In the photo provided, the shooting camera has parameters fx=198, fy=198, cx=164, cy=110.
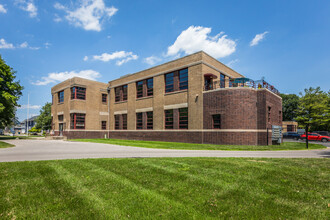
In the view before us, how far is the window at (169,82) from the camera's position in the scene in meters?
25.9

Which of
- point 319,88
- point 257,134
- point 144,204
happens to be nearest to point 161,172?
point 144,204

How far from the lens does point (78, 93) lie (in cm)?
3434

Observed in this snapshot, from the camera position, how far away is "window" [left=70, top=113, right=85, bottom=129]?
33.4m

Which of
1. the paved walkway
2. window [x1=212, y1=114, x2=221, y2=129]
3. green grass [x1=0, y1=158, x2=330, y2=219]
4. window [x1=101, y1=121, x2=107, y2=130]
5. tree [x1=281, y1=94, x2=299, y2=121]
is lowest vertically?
the paved walkway

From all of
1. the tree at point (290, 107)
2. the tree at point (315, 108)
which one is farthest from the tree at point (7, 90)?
the tree at point (290, 107)

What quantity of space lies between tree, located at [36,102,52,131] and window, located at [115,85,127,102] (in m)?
33.4

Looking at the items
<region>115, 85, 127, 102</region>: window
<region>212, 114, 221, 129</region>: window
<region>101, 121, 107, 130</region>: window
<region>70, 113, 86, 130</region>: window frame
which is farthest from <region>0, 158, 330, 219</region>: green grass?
<region>101, 121, 107, 130</region>: window

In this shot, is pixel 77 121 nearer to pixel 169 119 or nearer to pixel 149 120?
pixel 149 120

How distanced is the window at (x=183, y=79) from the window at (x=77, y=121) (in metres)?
19.3

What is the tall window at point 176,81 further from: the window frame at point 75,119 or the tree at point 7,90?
the tree at point 7,90

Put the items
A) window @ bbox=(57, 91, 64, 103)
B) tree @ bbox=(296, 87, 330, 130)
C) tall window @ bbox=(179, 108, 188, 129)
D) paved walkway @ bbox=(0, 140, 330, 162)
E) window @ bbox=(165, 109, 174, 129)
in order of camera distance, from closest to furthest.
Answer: paved walkway @ bbox=(0, 140, 330, 162) → tall window @ bbox=(179, 108, 188, 129) → window @ bbox=(165, 109, 174, 129) → window @ bbox=(57, 91, 64, 103) → tree @ bbox=(296, 87, 330, 130)

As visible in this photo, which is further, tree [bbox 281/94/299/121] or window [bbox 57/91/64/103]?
tree [bbox 281/94/299/121]

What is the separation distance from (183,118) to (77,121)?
64.7 ft

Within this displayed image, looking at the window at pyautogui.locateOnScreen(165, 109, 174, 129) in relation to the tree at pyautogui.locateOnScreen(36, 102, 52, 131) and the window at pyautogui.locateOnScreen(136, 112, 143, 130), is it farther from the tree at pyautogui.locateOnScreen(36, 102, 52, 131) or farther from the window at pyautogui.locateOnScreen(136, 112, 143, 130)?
the tree at pyautogui.locateOnScreen(36, 102, 52, 131)
